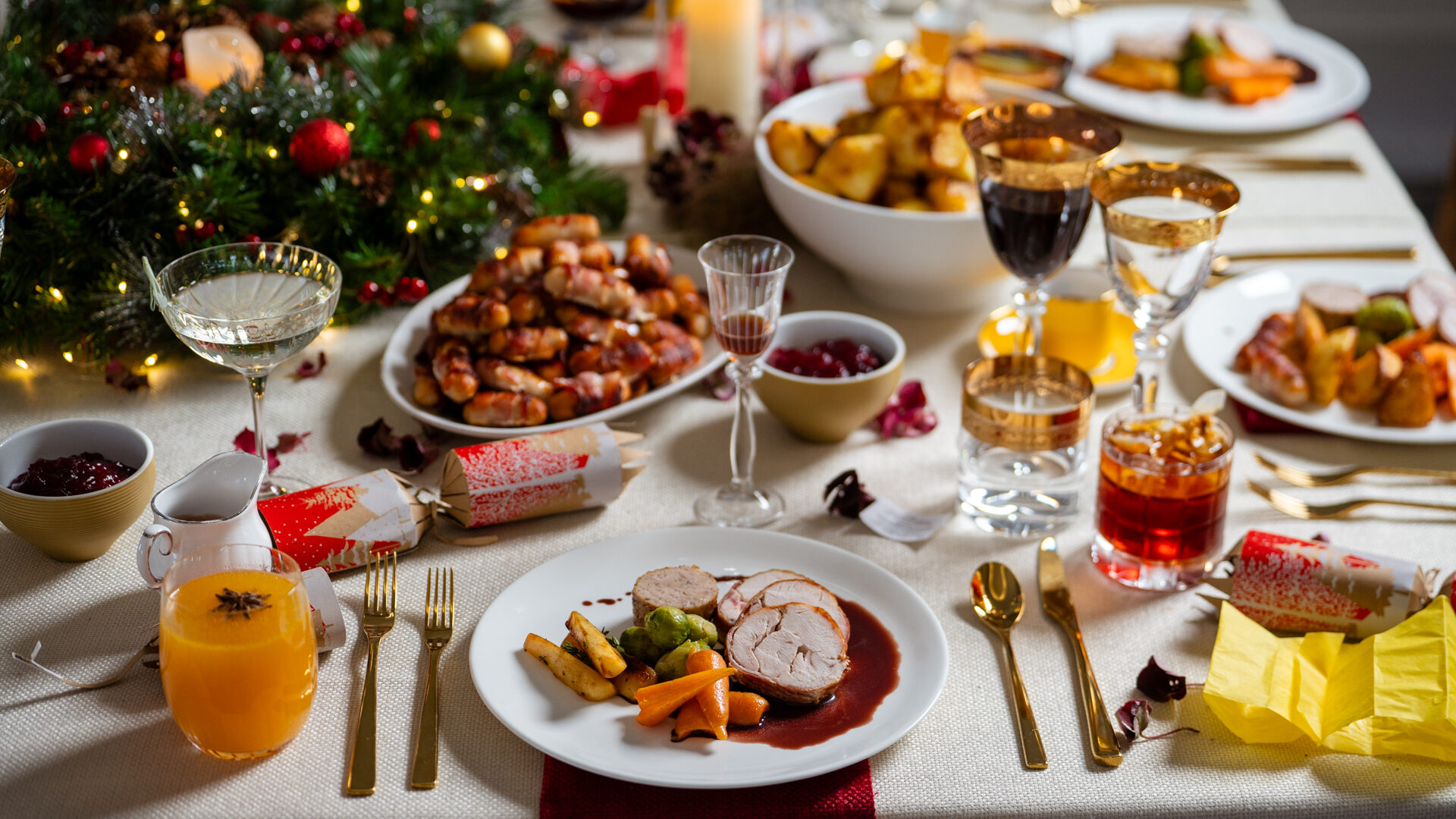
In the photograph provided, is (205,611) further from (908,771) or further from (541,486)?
(908,771)

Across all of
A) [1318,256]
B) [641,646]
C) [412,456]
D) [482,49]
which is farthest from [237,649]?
[1318,256]

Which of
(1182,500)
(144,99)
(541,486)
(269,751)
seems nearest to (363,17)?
(144,99)

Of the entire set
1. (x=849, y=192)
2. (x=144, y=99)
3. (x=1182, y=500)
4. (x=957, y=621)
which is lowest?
(x=957, y=621)

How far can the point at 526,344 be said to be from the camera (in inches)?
58.2

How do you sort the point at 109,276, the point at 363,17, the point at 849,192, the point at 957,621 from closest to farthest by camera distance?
the point at 957,621, the point at 109,276, the point at 849,192, the point at 363,17

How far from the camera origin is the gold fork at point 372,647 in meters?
1.00

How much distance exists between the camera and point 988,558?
4.34 feet

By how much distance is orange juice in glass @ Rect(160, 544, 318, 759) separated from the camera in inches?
37.8

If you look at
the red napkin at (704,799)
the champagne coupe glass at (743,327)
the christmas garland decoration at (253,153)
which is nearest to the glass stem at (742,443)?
the champagne coupe glass at (743,327)

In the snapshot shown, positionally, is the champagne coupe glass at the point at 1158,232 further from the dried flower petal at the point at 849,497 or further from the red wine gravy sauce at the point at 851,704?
the red wine gravy sauce at the point at 851,704

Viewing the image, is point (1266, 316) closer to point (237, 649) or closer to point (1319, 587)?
point (1319, 587)

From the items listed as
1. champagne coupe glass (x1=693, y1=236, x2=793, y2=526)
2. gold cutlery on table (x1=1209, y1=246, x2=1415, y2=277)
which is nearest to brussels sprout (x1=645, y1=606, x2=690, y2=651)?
champagne coupe glass (x1=693, y1=236, x2=793, y2=526)

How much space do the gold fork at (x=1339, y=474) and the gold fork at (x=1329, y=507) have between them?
0.04m

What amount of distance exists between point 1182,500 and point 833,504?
389 millimetres
